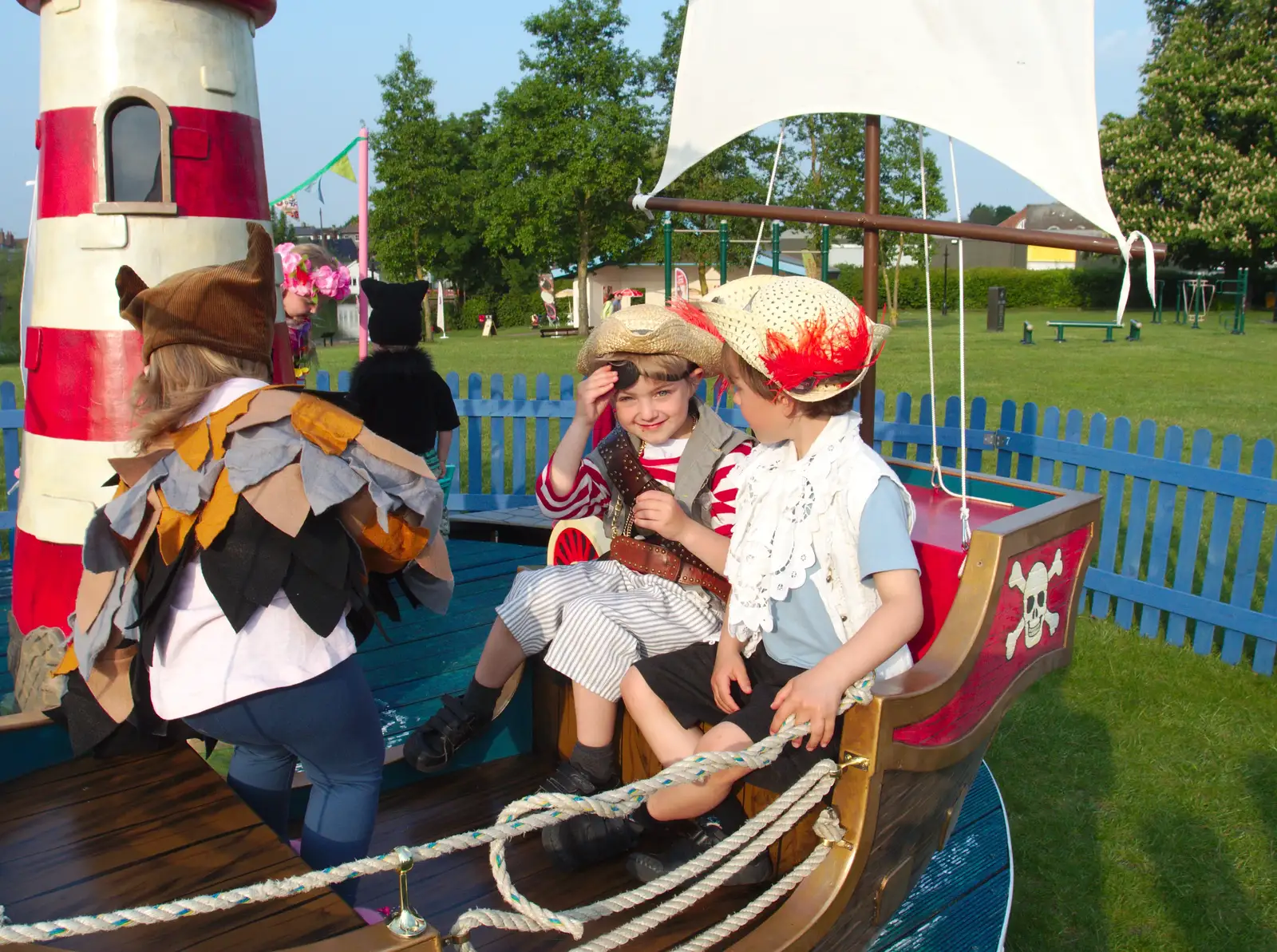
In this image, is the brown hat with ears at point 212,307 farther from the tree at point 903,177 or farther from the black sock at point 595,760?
the tree at point 903,177

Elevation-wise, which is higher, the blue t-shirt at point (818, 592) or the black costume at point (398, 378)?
the black costume at point (398, 378)

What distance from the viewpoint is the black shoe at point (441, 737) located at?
112 inches

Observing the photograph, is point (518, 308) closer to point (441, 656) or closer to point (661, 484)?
point (441, 656)

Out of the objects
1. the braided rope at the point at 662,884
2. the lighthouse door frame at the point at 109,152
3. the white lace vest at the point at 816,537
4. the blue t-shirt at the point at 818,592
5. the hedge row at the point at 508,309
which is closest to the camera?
the braided rope at the point at 662,884

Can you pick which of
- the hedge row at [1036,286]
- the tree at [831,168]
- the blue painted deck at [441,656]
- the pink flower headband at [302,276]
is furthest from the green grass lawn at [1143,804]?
the hedge row at [1036,286]

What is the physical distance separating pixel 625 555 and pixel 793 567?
731mm

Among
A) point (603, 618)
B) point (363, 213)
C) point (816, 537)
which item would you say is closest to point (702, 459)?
point (603, 618)

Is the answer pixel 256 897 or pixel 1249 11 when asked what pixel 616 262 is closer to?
pixel 1249 11

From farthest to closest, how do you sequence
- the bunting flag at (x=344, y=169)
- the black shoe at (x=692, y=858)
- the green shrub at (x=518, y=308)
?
the green shrub at (x=518, y=308) → the bunting flag at (x=344, y=169) → the black shoe at (x=692, y=858)

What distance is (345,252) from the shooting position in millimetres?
46312

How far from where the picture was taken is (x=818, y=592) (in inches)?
87.4

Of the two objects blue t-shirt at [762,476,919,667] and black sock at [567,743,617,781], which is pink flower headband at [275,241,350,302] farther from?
blue t-shirt at [762,476,919,667]

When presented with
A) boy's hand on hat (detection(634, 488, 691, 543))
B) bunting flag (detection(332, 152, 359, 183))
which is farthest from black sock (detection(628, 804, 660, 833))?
bunting flag (detection(332, 152, 359, 183))

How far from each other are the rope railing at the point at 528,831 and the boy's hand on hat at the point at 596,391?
4.07 feet
